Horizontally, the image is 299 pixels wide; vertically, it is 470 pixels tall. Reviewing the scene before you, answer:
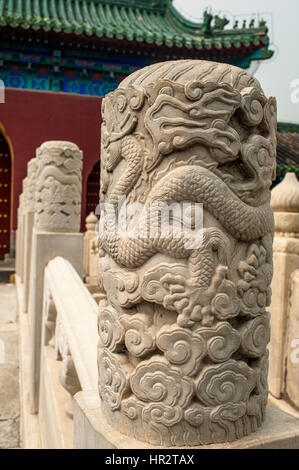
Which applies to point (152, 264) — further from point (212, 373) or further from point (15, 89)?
point (15, 89)

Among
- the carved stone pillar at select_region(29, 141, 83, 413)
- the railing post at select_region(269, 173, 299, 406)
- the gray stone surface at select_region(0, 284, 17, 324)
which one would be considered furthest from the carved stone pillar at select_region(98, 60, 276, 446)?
the gray stone surface at select_region(0, 284, 17, 324)

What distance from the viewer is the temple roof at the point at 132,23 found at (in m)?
11.9

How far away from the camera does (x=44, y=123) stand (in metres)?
12.8

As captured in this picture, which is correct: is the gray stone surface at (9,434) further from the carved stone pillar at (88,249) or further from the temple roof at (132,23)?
the temple roof at (132,23)

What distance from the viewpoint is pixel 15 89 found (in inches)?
494

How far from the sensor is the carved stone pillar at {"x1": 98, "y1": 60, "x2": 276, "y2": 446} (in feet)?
4.34

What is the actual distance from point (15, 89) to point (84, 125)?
200 cm

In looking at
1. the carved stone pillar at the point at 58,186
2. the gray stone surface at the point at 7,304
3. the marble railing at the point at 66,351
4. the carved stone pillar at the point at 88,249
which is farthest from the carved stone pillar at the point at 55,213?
the carved stone pillar at the point at 88,249

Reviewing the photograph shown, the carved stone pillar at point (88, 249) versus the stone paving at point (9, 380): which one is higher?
the carved stone pillar at point (88, 249)

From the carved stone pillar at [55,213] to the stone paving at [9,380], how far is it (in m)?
0.63

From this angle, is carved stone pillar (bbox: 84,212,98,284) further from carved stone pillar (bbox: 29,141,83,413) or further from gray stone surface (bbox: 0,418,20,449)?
gray stone surface (bbox: 0,418,20,449)

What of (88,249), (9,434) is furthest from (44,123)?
(9,434)

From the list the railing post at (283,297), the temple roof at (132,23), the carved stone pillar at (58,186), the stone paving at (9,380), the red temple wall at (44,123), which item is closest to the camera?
the railing post at (283,297)

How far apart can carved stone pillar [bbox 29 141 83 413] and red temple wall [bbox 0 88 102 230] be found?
8.57 m
